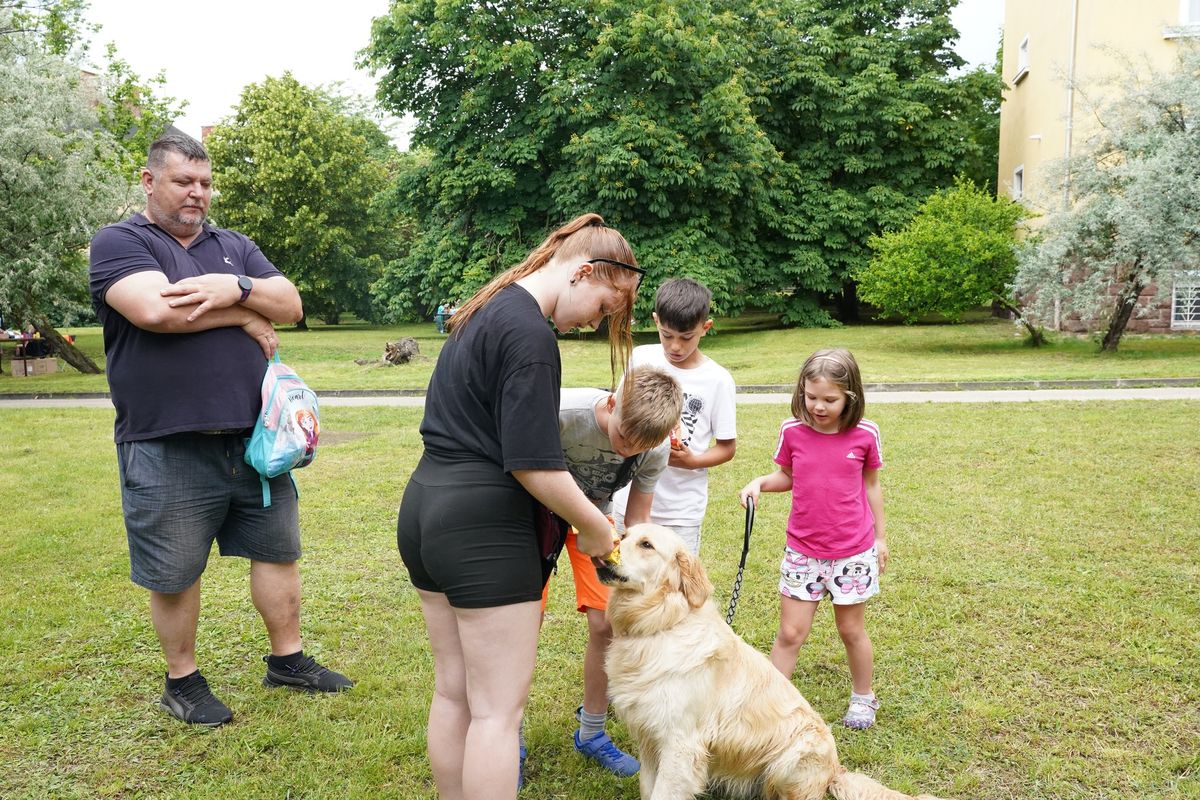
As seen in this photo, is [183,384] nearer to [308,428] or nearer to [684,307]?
[308,428]

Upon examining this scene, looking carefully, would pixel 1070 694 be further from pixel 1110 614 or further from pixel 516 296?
pixel 516 296

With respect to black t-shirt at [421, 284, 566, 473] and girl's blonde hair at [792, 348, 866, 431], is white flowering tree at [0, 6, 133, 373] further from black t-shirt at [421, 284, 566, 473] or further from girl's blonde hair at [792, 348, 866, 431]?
black t-shirt at [421, 284, 566, 473]

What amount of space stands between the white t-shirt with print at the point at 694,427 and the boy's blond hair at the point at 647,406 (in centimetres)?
96

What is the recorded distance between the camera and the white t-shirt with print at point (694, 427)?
3.74 meters

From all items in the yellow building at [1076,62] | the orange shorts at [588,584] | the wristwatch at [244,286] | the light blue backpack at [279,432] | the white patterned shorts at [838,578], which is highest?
the yellow building at [1076,62]

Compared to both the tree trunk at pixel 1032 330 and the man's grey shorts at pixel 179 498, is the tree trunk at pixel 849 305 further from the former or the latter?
the man's grey shorts at pixel 179 498

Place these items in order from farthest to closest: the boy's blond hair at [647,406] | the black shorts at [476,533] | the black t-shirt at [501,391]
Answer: the boy's blond hair at [647,406], the black shorts at [476,533], the black t-shirt at [501,391]

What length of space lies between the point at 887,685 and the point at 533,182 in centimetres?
2281

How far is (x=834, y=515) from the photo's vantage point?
12.1 feet

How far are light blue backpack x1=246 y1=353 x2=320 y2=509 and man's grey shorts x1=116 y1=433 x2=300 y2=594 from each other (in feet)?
0.42

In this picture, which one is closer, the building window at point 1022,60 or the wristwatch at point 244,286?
the wristwatch at point 244,286

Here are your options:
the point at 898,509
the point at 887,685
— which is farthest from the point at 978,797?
the point at 898,509

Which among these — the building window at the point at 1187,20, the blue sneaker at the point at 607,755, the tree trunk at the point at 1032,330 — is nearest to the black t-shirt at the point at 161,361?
the blue sneaker at the point at 607,755

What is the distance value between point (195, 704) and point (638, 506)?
2.32m
